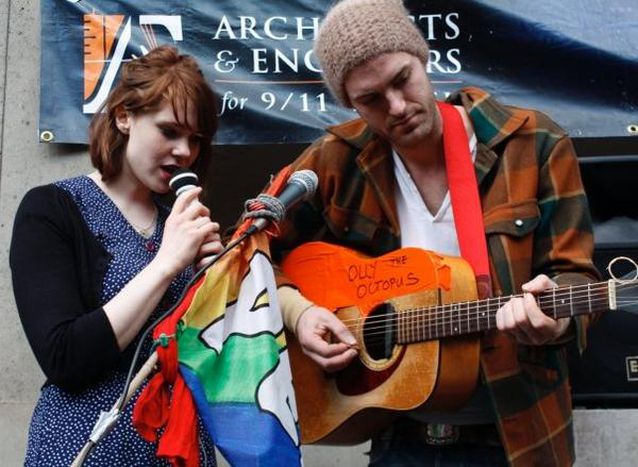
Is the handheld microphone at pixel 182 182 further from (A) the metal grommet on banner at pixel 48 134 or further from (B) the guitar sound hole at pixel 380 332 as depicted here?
(A) the metal grommet on banner at pixel 48 134

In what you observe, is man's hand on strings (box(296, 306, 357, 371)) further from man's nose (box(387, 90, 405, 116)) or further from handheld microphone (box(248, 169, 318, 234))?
man's nose (box(387, 90, 405, 116))

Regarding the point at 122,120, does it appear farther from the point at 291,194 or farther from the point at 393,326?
the point at 393,326

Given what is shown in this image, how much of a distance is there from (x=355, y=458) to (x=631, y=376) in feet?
3.20

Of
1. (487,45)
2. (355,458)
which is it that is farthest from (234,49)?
(355,458)

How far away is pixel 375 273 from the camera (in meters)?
2.62

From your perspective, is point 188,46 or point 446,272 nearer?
point 446,272

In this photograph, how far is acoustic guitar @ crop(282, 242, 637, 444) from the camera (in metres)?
2.34

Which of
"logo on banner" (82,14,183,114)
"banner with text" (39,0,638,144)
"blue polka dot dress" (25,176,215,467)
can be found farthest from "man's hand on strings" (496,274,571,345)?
"logo on banner" (82,14,183,114)

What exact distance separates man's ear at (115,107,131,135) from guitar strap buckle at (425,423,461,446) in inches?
38.0

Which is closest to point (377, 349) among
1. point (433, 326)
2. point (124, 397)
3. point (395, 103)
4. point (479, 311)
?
point (433, 326)

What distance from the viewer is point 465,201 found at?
2.43m

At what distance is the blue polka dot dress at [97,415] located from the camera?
2.21 m

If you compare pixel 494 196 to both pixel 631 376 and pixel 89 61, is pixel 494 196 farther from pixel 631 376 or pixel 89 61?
pixel 89 61

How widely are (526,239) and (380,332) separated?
0.42 m
